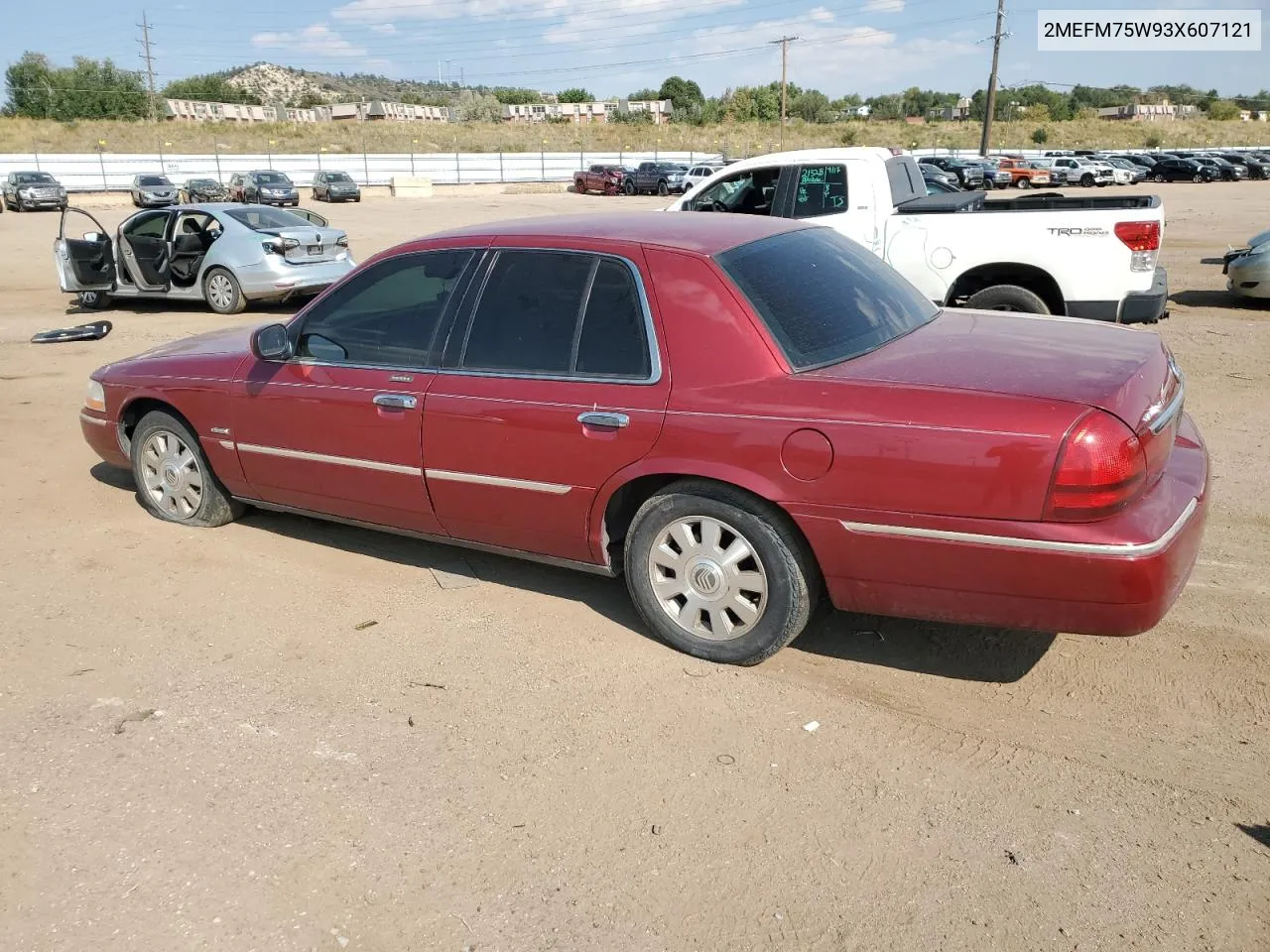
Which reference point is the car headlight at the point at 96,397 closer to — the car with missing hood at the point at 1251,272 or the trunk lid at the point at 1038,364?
the trunk lid at the point at 1038,364

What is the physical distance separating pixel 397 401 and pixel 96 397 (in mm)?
2429

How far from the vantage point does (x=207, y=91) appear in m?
120

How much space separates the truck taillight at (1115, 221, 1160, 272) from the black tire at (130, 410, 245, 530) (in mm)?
6643

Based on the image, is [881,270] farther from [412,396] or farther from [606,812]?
[606,812]

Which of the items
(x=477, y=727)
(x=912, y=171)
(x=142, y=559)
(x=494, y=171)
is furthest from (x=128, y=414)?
(x=494, y=171)

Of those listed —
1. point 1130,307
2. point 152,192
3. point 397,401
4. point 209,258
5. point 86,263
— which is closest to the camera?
point 397,401


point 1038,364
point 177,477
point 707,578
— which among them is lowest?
point 177,477

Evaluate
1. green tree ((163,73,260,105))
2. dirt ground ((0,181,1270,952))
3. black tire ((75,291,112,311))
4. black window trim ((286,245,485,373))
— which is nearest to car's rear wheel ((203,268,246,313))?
black tire ((75,291,112,311))

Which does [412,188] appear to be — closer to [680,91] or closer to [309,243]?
[309,243]

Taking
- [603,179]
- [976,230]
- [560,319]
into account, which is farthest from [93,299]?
[603,179]

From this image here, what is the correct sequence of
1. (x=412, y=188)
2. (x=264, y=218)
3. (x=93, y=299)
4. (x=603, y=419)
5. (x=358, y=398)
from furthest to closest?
(x=412, y=188), (x=93, y=299), (x=264, y=218), (x=358, y=398), (x=603, y=419)

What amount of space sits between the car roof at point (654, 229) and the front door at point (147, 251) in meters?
10.4

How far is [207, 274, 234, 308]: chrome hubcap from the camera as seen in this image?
13383 millimetres

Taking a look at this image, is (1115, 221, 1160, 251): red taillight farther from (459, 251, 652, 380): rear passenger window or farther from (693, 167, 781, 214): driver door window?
(459, 251, 652, 380): rear passenger window
